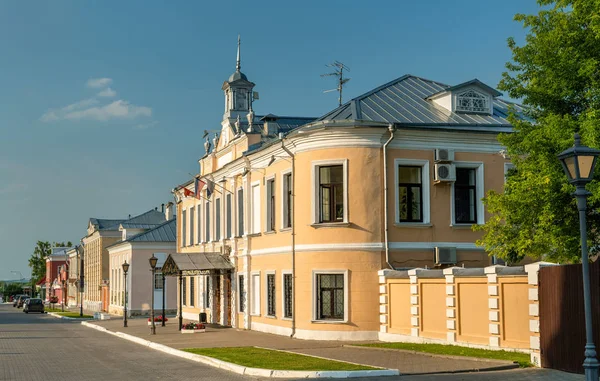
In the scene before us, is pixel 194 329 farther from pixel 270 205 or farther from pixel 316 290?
pixel 316 290

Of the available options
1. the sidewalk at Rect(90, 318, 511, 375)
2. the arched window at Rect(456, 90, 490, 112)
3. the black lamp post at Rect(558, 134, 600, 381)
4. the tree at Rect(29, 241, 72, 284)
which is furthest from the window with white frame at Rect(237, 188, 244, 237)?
the tree at Rect(29, 241, 72, 284)

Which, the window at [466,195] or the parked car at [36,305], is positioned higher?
the window at [466,195]

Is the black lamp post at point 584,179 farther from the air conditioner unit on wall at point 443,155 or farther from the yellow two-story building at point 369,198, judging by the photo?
the air conditioner unit on wall at point 443,155

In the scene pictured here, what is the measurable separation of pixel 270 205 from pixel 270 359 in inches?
478

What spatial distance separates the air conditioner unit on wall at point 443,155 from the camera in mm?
27000

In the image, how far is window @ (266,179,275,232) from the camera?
31.0m

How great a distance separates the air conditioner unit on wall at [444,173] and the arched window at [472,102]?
10.3ft

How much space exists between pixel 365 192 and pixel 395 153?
1.75 m

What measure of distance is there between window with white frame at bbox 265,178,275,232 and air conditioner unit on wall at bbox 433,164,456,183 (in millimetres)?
7027

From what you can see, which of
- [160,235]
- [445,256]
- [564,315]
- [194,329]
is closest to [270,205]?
[194,329]

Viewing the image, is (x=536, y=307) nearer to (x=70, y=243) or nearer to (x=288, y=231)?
(x=288, y=231)

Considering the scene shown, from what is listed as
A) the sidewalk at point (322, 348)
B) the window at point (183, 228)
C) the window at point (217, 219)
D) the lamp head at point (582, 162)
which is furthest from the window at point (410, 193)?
the window at point (183, 228)

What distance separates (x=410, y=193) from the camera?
89.6 ft

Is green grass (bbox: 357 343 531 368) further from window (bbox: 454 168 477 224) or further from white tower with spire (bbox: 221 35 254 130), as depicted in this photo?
white tower with spire (bbox: 221 35 254 130)
